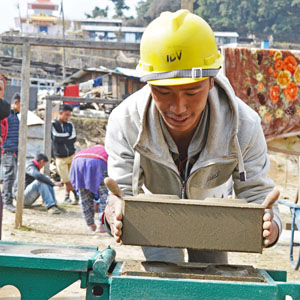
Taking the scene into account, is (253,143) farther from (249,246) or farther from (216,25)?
(216,25)

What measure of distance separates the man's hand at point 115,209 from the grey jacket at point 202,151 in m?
0.27

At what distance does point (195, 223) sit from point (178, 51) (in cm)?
75

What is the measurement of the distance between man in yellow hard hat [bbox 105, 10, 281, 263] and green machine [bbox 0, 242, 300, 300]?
223 mm

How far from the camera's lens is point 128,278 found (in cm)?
201

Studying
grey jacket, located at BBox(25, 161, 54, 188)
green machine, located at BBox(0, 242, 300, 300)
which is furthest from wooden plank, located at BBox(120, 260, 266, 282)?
grey jacket, located at BBox(25, 161, 54, 188)

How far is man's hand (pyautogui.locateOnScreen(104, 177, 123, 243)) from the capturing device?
215 centimetres

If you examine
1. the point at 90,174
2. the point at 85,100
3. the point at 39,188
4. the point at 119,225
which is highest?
the point at 119,225

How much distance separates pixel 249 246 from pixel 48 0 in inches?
4317

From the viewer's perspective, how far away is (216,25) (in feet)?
256

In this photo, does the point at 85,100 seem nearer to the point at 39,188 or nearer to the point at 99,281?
the point at 39,188

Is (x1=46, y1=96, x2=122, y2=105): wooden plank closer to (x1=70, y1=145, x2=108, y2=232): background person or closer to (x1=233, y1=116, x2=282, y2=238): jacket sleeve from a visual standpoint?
(x1=70, y1=145, x2=108, y2=232): background person

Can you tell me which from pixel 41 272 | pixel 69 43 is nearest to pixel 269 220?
pixel 41 272

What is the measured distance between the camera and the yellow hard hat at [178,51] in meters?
2.35

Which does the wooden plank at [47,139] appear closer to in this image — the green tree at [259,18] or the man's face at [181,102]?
the man's face at [181,102]
